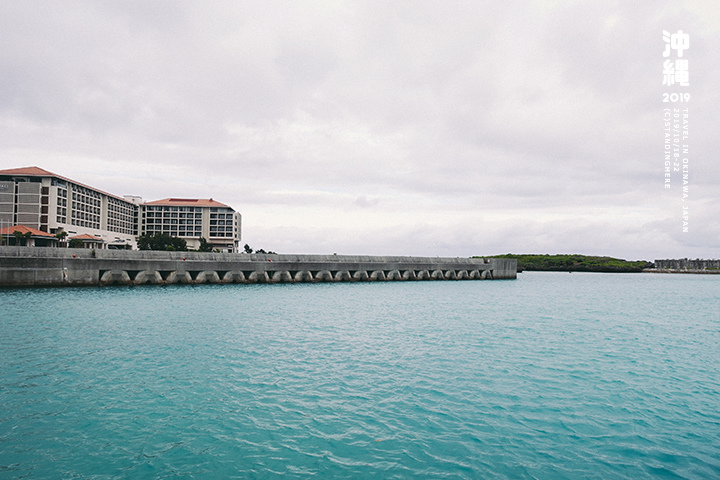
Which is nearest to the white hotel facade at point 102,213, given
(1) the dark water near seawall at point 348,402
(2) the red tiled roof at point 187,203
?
(2) the red tiled roof at point 187,203

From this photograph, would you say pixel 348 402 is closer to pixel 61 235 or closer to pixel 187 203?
pixel 61 235

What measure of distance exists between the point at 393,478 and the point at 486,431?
3.09 meters

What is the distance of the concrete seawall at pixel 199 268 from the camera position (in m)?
41.3

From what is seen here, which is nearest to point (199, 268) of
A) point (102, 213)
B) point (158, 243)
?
point (158, 243)

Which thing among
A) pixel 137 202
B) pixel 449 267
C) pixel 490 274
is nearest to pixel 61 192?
pixel 137 202

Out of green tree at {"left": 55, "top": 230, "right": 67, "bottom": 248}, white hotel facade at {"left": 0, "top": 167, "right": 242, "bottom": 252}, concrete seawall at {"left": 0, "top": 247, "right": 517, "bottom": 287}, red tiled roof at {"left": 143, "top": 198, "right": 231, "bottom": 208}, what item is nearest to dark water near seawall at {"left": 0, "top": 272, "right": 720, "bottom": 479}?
concrete seawall at {"left": 0, "top": 247, "right": 517, "bottom": 287}

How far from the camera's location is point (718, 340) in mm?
21781

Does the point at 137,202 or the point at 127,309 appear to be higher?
the point at 137,202

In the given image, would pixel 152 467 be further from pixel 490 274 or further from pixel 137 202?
pixel 137 202

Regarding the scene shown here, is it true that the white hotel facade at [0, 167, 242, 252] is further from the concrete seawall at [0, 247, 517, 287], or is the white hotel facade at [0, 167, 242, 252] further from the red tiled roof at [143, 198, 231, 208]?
the concrete seawall at [0, 247, 517, 287]

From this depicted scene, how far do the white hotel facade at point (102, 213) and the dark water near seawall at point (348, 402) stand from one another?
3649 inches

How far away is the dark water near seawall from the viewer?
7777 millimetres

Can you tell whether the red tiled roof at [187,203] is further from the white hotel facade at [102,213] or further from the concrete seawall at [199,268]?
the concrete seawall at [199,268]

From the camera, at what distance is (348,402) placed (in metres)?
10.8
